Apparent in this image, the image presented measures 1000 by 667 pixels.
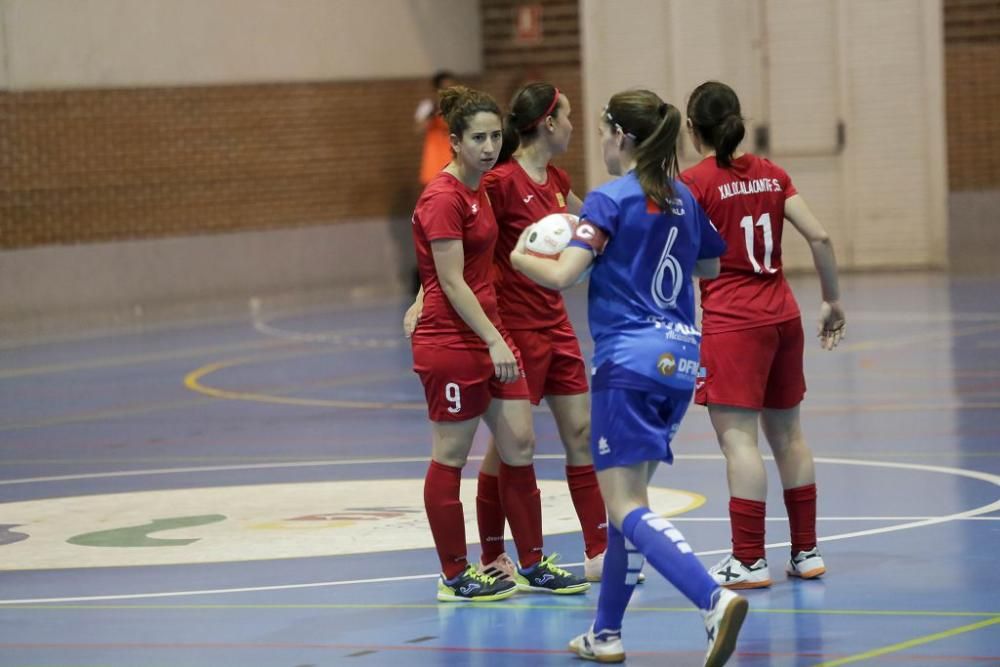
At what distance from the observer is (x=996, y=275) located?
21.8 meters

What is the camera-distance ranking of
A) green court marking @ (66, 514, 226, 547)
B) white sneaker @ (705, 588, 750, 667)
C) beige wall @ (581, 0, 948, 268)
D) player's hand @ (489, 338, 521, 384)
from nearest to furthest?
white sneaker @ (705, 588, 750, 667)
player's hand @ (489, 338, 521, 384)
green court marking @ (66, 514, 226, 547)
beige wall @ (581, 0, 948, 268)

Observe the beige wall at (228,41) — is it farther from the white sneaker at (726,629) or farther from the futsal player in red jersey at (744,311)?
the white sneaker at (726,629)

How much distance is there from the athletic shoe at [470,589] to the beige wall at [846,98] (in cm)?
1673

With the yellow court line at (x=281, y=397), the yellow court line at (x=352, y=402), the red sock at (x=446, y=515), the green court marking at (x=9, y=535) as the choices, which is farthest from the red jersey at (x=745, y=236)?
the yellow court line at (x=281, y=397)

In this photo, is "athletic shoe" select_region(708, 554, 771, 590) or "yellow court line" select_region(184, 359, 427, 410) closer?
"athletic shoe" select_region(708, 554, 771, 590)

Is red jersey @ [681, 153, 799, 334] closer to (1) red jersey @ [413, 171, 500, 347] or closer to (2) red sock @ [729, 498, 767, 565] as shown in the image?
(2) red sock @ [729, 498, 767, 565]

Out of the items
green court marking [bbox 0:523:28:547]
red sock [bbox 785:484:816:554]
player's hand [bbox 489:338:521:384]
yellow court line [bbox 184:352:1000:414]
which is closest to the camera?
player's hand [bbox 489:338:521:384]

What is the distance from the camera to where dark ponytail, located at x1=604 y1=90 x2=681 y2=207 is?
6.31m

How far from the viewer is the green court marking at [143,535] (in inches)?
352

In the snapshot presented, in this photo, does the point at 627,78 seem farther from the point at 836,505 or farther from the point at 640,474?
the point at 640,474

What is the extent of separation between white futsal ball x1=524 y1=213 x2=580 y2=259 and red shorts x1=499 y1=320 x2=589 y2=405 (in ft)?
4.27

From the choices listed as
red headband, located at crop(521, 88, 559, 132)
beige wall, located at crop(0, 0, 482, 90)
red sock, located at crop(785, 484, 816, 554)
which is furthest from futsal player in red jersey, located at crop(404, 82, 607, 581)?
beige wall, located at crop(0, 0, 482, 90)

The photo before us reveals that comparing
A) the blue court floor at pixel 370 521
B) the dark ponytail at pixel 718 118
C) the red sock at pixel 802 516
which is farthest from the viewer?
the red sock at pixel 802 516

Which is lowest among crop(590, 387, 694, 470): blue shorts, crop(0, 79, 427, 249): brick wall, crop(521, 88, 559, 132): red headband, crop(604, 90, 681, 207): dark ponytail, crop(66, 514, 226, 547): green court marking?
crop(66, 514, 226, 547): green court marking
